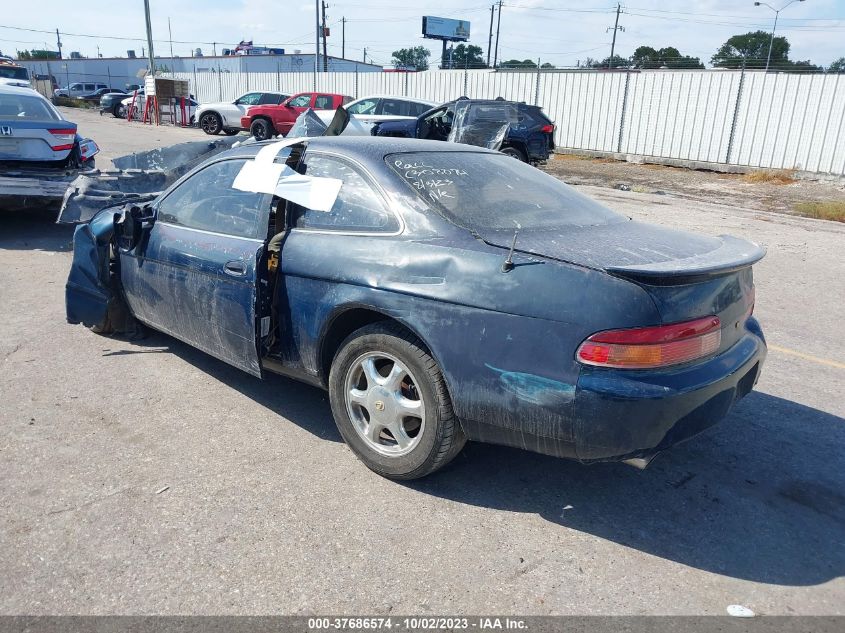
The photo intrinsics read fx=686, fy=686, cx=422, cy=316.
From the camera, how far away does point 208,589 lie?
261cm

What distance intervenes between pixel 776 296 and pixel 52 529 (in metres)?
6.60

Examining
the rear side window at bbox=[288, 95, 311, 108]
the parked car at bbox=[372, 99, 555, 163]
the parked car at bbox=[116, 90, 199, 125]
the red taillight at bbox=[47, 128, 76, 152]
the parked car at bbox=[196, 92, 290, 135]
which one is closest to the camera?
the red taillight at bbox=[47, 128, 76, 152]

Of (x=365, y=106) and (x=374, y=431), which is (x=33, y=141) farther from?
(x=365, y=106)

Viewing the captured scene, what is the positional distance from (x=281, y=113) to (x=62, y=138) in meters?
16.6

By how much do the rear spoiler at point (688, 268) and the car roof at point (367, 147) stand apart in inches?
60.1

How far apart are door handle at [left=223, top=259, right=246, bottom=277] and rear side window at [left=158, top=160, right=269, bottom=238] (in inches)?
7.3

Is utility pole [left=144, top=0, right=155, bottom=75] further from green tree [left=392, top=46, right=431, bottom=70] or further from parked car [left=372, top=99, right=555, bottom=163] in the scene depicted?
green tree [left=392, top=46, right=431, bottom=70]

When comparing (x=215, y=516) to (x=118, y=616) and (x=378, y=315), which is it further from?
(x=378, y=315)

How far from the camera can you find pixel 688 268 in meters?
2.79

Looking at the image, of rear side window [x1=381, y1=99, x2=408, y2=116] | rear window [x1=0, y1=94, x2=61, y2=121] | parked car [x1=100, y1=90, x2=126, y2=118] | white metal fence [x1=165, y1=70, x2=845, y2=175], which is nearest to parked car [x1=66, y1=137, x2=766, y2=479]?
rear window [x1=0, y1=94, x2=61, y2=121]

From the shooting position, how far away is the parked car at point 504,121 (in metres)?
15.6

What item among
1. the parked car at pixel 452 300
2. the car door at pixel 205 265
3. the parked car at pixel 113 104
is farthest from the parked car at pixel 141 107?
the parked car at pixel 452 300

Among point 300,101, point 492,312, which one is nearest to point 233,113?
point 300,101

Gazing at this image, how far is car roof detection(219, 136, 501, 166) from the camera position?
3679mm
